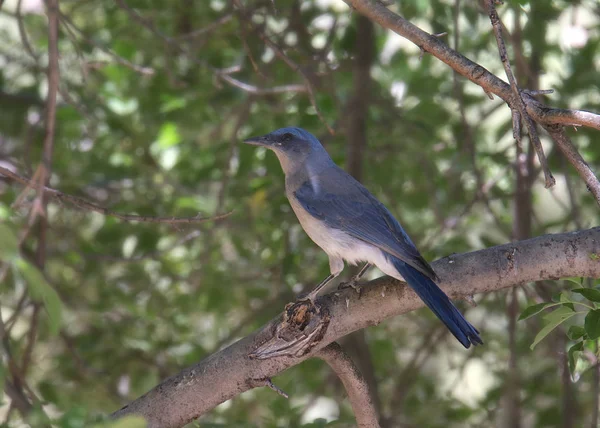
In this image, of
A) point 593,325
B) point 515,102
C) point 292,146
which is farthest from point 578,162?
point 292,146

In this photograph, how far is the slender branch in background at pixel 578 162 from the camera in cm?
258

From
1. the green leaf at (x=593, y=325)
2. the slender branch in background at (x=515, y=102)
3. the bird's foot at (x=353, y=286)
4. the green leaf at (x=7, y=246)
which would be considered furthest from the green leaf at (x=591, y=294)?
the green leaf at (x=7, y=246)

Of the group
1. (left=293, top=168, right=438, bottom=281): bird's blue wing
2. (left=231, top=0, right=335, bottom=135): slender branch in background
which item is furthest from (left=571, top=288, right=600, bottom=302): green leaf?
(left=231, top=0, right=335, bottom=135): slender branch in background

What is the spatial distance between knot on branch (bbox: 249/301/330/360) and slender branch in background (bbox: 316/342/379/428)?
159 millimetres

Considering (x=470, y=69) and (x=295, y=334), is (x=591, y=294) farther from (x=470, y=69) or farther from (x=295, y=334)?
(x=295, y=334)

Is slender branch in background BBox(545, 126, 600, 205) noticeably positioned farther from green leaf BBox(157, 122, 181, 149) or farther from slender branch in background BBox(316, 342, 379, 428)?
green leaf BBox(157, 122, 181, 149)

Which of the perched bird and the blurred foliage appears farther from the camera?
the blurred foliage

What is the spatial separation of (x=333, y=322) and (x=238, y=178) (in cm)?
226

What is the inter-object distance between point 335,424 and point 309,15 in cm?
322

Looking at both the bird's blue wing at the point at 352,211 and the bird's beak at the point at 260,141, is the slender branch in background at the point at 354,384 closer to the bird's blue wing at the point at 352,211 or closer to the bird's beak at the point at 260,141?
the bird's blue wing at the point at 352,211

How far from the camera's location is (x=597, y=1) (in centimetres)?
459

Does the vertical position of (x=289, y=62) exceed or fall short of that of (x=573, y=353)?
it exceeds it

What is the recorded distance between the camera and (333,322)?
2998mm

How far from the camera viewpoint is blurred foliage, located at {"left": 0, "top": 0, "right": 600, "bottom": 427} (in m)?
4.95
